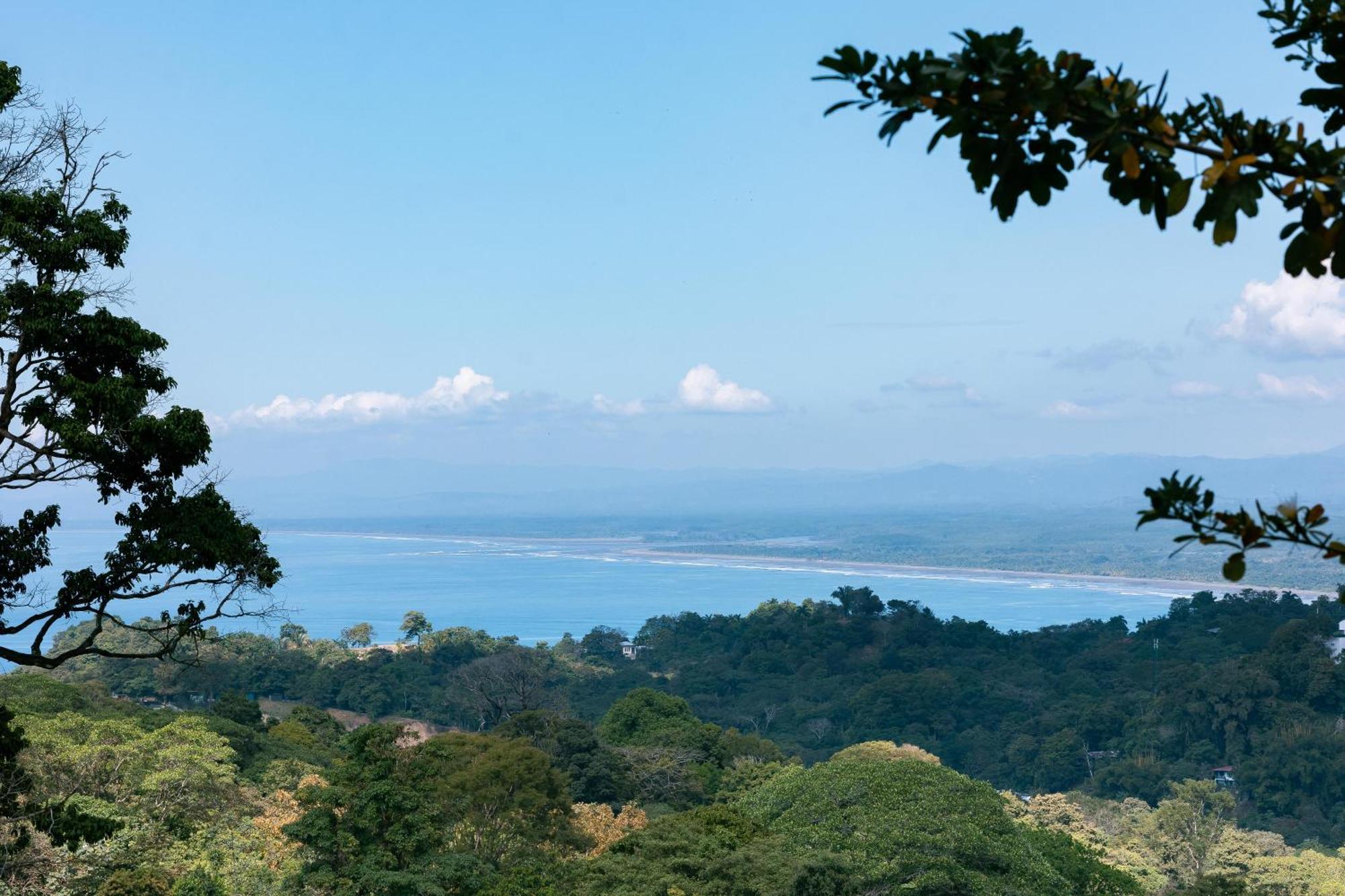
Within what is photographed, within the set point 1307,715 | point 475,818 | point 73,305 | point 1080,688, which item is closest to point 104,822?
point 73,305

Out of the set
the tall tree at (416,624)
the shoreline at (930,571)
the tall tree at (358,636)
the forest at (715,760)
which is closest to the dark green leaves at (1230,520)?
the forest at (715,760)

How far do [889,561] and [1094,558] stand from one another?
25.1 metres

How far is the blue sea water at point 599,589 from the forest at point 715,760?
27808 mm

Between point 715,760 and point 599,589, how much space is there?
96160 millimetres

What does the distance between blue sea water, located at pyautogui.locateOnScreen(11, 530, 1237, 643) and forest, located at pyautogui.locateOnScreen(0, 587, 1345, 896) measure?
2781 cm

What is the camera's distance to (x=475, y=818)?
18625mm

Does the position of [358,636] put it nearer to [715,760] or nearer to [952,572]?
[715,760]

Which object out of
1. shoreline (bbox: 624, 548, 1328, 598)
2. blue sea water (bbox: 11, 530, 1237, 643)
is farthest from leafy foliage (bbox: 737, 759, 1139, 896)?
shoreline (bbox: 624, 548, 1328, 598)

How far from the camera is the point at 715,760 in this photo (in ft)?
98.2

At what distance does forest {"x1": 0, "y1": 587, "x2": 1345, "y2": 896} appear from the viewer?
14.2 meters

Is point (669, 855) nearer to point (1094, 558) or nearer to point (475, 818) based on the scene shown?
point (475, 818)

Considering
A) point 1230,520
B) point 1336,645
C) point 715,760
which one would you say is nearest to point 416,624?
point 715,760

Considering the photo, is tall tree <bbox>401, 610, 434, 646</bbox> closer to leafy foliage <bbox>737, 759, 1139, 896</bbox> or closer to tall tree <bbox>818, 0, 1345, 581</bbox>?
leafy foliage <bbox>737, 759, 1139, 896</bbox>

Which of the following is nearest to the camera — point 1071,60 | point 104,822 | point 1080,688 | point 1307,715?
point 1071,60
